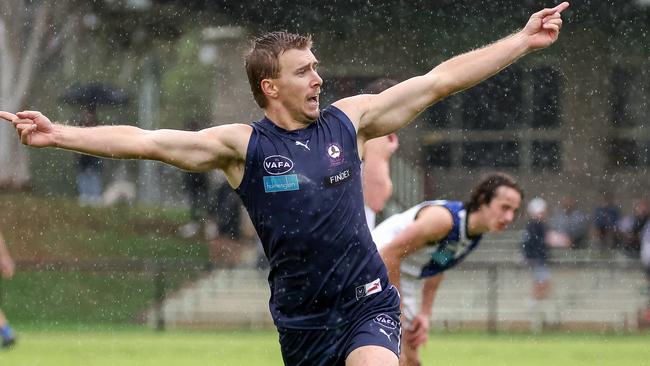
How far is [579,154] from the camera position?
923 inches

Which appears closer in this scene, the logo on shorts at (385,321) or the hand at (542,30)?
the logo on shorts at (385,321)

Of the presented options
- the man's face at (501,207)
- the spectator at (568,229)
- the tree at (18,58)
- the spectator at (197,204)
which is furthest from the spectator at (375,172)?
the tree at (18,58)

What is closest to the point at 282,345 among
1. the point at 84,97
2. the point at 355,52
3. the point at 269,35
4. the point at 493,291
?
the point at 269,35

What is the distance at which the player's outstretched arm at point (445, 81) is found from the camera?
217 inches

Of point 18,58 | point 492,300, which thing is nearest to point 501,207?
point 492,300

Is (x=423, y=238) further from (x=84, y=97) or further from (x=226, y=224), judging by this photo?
(x=84, y=97)

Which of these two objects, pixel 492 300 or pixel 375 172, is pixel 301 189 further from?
pixel 492 300

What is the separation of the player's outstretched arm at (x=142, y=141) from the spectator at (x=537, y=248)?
11569mm

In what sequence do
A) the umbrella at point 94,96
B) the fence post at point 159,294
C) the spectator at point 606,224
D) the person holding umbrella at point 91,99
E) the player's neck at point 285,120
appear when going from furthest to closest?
the umbrella at point 94,96 < the person holding umbrella at point 91,99 < the spectator at point 606,224 < the fence post at point 159,294 < the player's neck at point 285,120

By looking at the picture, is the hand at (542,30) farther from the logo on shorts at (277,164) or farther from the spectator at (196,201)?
the spectator at (196,201)

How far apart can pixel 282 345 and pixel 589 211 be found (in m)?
16.3

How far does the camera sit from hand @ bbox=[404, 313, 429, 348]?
7.43 meters

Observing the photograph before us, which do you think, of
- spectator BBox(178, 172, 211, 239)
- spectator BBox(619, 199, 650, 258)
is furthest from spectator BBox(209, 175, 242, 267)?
spectator BBox(619, 199, 650, 258)

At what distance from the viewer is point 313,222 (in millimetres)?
5223
